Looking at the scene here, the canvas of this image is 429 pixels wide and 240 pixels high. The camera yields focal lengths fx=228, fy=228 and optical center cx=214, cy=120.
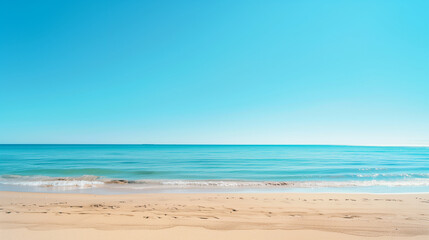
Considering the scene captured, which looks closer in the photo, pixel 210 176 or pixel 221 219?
pixel 221 219

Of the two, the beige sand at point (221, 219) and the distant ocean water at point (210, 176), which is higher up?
the beige sand at point (221, 219)

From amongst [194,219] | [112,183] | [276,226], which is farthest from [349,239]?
[112,183]

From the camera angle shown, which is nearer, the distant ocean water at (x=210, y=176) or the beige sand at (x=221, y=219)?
the beige sand at (x=221, y=219)

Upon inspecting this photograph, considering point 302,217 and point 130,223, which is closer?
point 130,223

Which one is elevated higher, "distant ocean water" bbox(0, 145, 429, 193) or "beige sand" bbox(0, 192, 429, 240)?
"beige sand" bbox(0, 192, 429, 240)

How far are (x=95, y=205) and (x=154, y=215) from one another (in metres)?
3.01

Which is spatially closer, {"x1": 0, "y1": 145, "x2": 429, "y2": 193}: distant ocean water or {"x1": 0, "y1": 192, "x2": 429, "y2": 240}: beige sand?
{"x1": 0, "y1": 192, "x2": 429, "y2": 240}: beige sand

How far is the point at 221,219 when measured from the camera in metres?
6.52

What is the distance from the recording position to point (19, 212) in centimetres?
709

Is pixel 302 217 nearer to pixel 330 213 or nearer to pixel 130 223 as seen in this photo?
pixel 330 213

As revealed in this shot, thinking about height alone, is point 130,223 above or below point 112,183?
above

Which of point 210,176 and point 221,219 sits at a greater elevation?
point 221,219

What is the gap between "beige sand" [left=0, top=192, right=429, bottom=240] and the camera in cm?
526

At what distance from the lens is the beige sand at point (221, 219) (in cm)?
526
